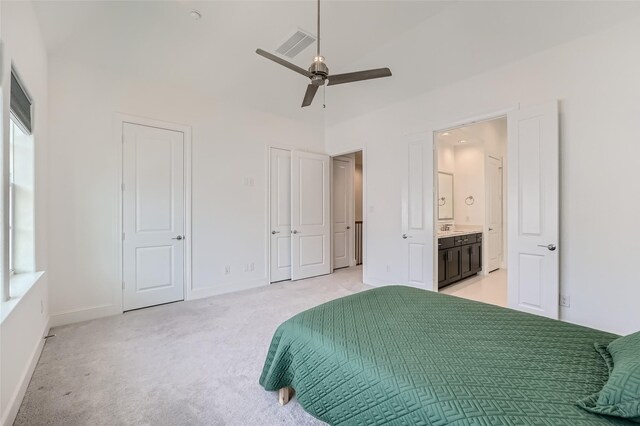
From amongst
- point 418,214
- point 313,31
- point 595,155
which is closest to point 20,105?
point 313,31

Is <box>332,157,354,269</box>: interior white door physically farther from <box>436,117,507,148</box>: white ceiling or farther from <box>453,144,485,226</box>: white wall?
<box>453,144,485,226</box>: white wall

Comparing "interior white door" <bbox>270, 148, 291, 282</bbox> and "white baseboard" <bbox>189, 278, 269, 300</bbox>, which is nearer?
"white baseboard" <bbox>189, 278, 269, 300</bbox>

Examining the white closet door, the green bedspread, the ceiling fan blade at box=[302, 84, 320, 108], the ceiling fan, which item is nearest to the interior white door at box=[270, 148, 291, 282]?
the ceiling fan blade at box=[302, 84, 320, 108]

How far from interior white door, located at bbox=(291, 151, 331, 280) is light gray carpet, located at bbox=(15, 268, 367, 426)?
1578 millimetres

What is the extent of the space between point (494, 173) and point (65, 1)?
6.81 metres

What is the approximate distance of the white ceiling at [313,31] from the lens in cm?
269

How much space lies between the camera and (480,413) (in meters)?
0.94

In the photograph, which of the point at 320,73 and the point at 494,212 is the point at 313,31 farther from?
the point at 494,212

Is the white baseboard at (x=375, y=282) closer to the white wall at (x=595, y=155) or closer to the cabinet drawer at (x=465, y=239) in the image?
the cabinet drawer at (x=465, y=239)

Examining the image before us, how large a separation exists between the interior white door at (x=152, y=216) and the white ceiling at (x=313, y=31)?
83cm

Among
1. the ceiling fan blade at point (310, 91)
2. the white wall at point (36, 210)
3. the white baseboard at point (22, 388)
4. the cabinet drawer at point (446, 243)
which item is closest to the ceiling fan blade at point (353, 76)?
the ceiling fan blade at point (310, 91)

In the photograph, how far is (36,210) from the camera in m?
2.50

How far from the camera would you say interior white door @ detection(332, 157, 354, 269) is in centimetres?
601

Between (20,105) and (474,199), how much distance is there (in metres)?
6.47
